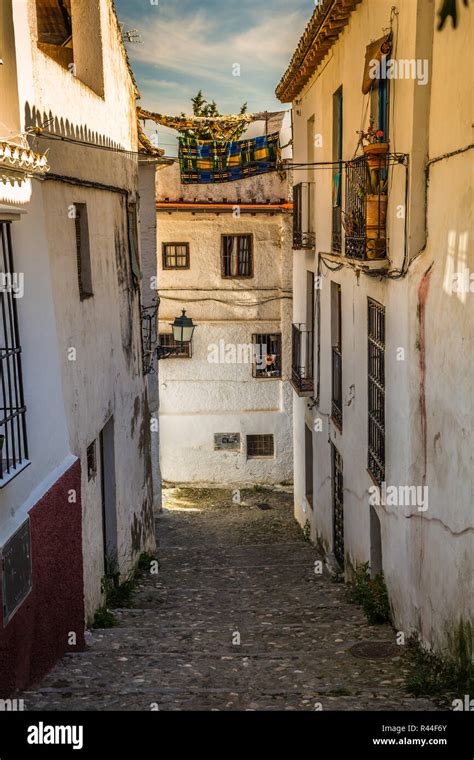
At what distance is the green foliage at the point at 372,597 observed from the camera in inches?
380

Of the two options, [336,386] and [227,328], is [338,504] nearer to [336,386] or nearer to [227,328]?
[336,386]

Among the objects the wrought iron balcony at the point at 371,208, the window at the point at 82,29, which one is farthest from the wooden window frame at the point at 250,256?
the wrought iron balcony at the point at 371,208

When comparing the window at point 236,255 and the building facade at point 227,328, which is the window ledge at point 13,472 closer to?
the building facade at point 227,328

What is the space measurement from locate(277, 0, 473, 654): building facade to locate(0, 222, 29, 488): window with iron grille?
3547 millimetres

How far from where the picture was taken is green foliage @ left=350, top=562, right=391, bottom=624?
964 cm

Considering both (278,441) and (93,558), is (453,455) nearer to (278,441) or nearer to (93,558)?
(93,558)

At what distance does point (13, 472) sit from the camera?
6.81 metres

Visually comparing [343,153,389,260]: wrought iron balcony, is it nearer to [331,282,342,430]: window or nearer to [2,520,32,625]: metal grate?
[331,282,342,430]: window

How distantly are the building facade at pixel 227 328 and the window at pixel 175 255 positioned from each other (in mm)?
25

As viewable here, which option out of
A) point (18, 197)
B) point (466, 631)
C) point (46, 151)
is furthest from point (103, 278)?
point (466, 631)

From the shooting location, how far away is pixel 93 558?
9.71m

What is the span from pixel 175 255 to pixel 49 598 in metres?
15.2

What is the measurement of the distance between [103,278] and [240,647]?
483cm

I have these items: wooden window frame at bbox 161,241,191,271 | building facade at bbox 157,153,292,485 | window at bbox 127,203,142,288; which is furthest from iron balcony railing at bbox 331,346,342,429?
wooden window frame at bbox 161,241,191,271
